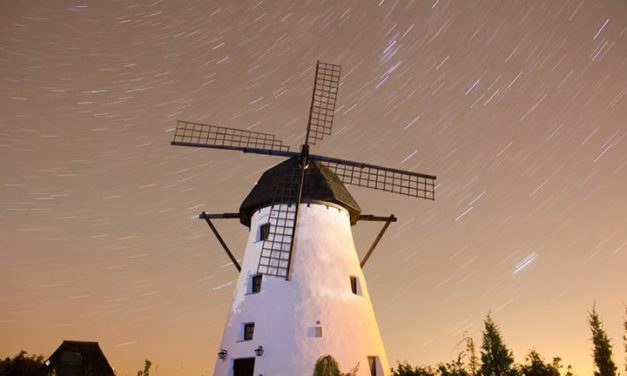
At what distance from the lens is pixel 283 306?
55.3ft

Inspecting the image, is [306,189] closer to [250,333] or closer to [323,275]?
[323,275]

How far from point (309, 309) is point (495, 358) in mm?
9680

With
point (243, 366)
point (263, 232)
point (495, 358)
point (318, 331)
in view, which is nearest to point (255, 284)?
point (263, 232)

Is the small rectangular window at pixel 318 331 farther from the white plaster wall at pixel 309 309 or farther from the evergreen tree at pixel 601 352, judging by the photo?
the evergreen tree at pixel 601 352

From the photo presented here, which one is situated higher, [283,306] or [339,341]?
[283,306]

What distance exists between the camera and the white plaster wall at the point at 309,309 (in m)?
16.1

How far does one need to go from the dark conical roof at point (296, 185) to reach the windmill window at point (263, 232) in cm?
90

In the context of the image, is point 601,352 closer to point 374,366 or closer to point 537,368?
point 537,368

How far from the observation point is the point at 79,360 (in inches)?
1519

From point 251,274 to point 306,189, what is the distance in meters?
4.11

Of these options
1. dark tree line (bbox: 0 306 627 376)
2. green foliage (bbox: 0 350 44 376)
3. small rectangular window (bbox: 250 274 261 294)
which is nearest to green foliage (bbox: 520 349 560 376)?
dark tree line (bbox: 0 306 627 376)

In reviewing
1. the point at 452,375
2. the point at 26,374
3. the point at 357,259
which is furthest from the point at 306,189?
the point at 26,374

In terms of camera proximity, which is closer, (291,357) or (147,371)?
(291,357)

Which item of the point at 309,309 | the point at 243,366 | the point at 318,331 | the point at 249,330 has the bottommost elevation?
the point at 243,366
